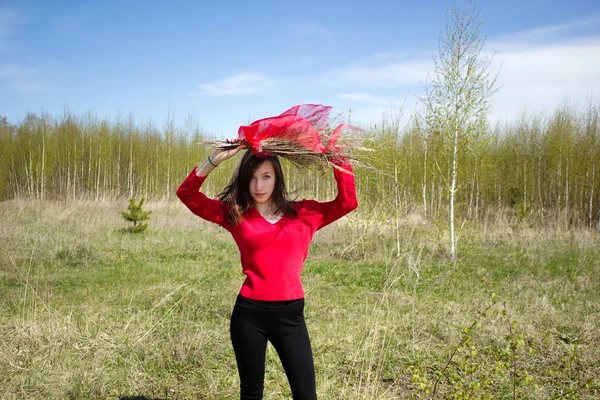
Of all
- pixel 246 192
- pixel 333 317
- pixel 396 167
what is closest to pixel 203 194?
pixel 246 192

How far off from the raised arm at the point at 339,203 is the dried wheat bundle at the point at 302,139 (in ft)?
0.21

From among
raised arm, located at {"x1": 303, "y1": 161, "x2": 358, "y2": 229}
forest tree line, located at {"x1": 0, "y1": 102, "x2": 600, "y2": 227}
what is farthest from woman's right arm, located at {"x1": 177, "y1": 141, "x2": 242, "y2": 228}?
forest tree line, located at {"x1": 0, "y1": 102, "x2": 600, "y2": 227}

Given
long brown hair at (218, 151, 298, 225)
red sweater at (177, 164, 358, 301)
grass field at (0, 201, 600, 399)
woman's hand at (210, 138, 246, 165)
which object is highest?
woman's hand at (210, 138, 246, 165)

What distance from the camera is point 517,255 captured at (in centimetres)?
909

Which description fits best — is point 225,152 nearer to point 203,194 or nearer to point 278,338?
point 203,194

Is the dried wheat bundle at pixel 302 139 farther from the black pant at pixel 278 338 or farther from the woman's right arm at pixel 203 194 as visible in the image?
the black pant at pixel 278 338

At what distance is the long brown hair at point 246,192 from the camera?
6.82ft

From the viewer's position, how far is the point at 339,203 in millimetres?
2117

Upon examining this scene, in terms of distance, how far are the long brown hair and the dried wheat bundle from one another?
6 cm

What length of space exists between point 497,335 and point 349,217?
5851mm

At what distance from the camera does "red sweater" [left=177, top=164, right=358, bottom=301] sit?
1953mm

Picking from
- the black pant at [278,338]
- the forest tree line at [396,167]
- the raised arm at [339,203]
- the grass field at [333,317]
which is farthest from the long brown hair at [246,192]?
the forest tree line at [396,167]

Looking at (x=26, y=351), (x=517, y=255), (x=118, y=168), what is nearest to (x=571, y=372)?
(x=26, y=351)

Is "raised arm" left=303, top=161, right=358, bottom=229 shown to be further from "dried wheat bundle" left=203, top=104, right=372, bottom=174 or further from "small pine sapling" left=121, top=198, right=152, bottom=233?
"small pine sapling" left=121, top=198, right=152, bottom=233
